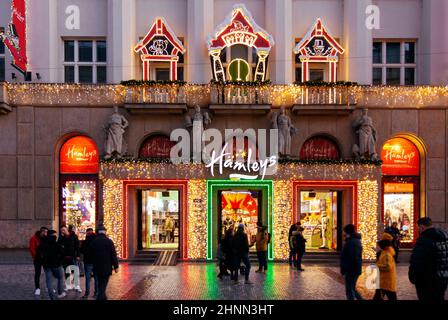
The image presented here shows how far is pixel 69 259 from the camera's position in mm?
14250

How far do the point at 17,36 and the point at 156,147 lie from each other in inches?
299

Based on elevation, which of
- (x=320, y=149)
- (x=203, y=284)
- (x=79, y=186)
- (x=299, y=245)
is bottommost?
(x=203, y=284)

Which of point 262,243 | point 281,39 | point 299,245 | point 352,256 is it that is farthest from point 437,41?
point 352,256

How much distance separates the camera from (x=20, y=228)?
21.1 m

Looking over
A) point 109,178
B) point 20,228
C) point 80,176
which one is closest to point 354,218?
point 109,178

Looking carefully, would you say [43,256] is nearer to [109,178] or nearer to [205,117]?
[109,178]

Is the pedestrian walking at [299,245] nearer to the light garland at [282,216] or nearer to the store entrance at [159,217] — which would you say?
the light garland at [282,216]

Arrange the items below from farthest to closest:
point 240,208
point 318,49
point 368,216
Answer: point 240,208 → point 318,49 → point 368,216

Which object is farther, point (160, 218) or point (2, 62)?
point (160, 218)

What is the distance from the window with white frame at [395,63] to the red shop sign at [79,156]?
13.6m

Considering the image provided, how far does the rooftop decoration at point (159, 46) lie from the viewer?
21750 millimetres

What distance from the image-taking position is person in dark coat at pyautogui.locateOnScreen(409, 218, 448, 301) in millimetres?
8570

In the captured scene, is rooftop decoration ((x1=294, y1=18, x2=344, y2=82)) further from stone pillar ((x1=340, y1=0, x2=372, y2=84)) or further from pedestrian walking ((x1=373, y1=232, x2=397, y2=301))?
pedestrian walking ((x1=373, y1=232, x2=397, y2=301))

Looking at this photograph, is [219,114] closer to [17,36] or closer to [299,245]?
[299,245]
